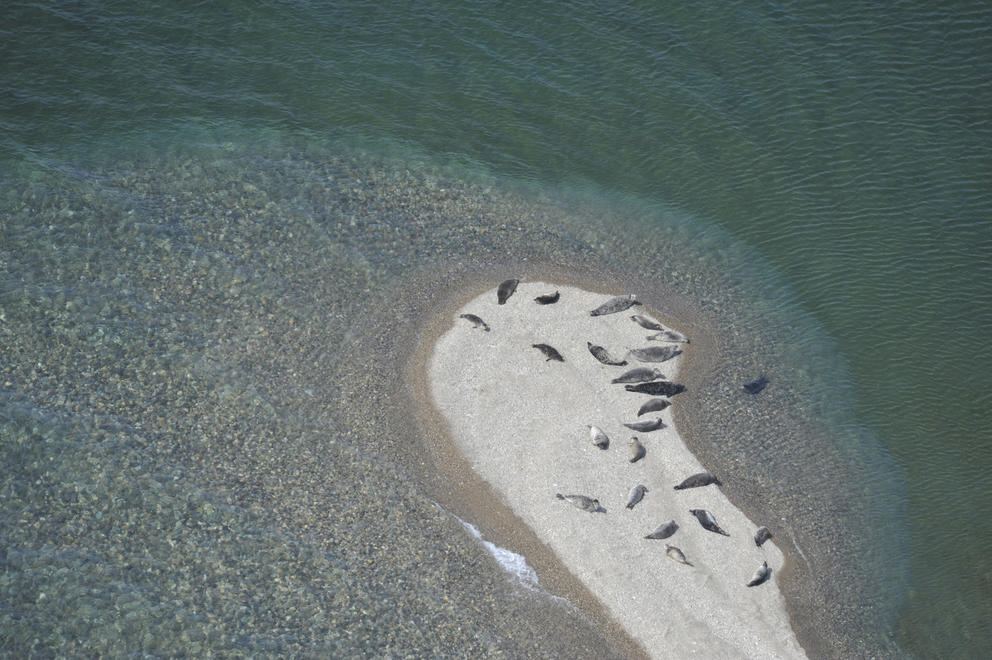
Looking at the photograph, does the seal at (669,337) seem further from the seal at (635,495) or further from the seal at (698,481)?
the seal at (635,495)

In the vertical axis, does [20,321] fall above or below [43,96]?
below

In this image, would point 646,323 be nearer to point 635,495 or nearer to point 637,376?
point 637,376

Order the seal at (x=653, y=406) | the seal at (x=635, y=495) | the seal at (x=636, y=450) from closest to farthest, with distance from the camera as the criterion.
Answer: the seal at (x=635, y=495) < the seal at (x=636, y=450) < the seal at (x=653, y=406)

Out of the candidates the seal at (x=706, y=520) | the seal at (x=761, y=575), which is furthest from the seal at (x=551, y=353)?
the seal at (x=761, y=575)

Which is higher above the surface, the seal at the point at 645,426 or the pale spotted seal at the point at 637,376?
the pale spotted seal at the point at 637,376

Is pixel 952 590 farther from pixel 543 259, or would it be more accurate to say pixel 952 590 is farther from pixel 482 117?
pixel 482 117

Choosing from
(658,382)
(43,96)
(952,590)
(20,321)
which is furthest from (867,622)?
(43,96)
